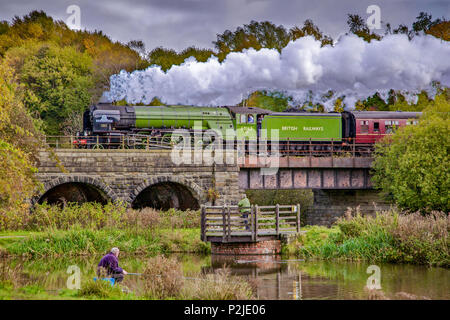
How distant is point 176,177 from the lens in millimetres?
35844

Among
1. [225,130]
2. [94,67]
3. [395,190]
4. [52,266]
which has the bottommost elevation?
[52,266]

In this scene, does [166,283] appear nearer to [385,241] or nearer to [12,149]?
[12,149]

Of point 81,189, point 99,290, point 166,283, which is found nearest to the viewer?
point 99,290

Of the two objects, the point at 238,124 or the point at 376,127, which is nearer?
the point at 238,124

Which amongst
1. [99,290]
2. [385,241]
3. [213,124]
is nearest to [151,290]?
[99,290]

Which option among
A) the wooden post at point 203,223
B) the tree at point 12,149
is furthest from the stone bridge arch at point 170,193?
the wooden post at point 203,223

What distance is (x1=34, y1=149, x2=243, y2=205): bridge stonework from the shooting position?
33.6 meters

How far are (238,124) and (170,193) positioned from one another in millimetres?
6122

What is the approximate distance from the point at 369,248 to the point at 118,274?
10.9m

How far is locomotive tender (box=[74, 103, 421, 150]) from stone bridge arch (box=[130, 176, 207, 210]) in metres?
2.65

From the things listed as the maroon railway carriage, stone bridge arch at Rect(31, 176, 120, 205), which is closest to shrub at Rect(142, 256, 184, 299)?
stone bridge arch at Rect(31, 176, 120, 205)
